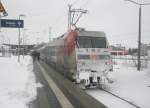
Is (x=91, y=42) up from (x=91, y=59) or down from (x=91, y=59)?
up

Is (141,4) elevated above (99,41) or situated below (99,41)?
above

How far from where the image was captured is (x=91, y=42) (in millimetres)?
16297

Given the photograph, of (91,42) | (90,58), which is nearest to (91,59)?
(90,58)

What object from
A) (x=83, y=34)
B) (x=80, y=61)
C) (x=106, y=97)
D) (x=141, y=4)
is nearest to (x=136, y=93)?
(x=106, y=97)

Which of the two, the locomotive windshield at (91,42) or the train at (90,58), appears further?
the locomotive windshield at (91,42)

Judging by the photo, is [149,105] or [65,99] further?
[65,99]

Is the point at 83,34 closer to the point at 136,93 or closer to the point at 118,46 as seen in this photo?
the point at 136,93

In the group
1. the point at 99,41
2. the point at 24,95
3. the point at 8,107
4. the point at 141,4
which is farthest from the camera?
the point at 141,4

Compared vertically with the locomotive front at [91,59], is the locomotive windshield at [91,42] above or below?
above

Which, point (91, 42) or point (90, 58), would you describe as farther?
point (91, 42)

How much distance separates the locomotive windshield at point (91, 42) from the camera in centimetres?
1609

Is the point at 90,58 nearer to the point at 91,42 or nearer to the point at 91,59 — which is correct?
the point at 91,59

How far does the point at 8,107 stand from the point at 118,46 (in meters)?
131

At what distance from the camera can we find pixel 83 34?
16516mm
